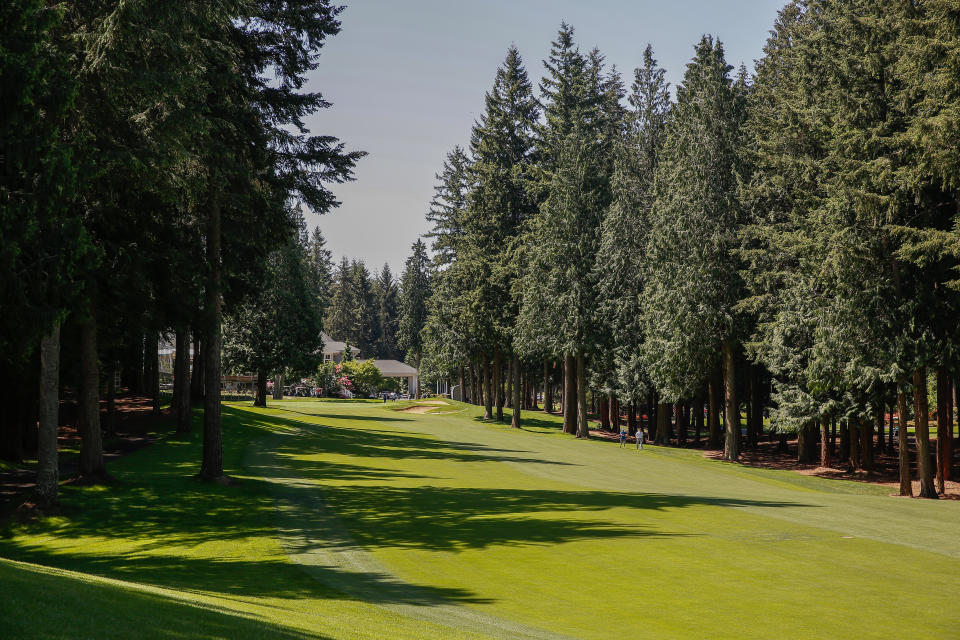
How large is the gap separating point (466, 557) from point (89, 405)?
12479mm

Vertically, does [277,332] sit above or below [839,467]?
above

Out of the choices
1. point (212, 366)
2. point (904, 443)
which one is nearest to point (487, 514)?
point (212, 366)

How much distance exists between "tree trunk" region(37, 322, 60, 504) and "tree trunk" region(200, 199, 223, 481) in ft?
16.3

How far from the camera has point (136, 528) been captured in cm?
1745

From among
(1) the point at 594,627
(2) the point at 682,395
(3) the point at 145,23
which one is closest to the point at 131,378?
(2) the point at 682,395

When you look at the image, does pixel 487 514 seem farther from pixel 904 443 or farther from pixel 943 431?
pixel 943 431

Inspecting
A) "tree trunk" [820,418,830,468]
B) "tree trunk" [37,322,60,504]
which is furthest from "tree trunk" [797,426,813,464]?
"tree trunk" [37,322,60,504]

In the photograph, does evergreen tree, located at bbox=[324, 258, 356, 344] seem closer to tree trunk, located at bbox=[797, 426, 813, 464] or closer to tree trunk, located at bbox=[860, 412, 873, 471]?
tree trunk, located at bbox=[797, 426, 813, 464]

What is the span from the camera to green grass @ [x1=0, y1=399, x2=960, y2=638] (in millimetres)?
10359

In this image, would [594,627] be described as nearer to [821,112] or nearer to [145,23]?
[145,23]

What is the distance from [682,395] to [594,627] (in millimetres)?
31943

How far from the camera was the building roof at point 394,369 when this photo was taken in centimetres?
12488

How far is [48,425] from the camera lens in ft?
59.3

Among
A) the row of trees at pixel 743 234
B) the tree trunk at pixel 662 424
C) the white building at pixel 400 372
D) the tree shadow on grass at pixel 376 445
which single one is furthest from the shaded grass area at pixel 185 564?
the white building at pixel 400 372
